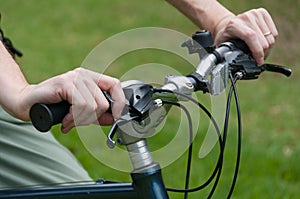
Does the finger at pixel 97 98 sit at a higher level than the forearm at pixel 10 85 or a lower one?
higher

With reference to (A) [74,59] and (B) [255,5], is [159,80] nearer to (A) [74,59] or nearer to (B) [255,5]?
(A) [74,59]

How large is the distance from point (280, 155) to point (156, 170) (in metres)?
3.57

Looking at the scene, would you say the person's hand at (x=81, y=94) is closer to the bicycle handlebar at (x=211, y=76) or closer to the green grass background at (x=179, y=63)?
the bicycle handlebar at (x=211, y=76)

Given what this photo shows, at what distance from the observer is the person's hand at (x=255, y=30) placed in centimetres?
186

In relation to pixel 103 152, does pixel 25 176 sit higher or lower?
lower

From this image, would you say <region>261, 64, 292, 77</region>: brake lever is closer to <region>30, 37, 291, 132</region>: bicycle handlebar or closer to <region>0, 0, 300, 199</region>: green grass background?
<region>30, 37, 291, 132</region>: bicycle handlebar

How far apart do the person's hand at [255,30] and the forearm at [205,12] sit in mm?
166

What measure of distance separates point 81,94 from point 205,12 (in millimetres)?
812

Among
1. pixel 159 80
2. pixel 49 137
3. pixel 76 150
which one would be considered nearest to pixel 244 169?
pixel 76 150

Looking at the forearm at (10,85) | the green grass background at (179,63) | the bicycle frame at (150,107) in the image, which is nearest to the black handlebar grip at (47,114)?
the bicycle frame at (150,107)

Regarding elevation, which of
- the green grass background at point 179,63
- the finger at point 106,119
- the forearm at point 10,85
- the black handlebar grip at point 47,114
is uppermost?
the black handlebar grip at point 47,114

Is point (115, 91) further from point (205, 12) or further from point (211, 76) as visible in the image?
point (205, 12)

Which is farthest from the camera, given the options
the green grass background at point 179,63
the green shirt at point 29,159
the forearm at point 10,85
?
the green grass background at point 179,63

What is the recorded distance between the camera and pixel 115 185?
189cm
